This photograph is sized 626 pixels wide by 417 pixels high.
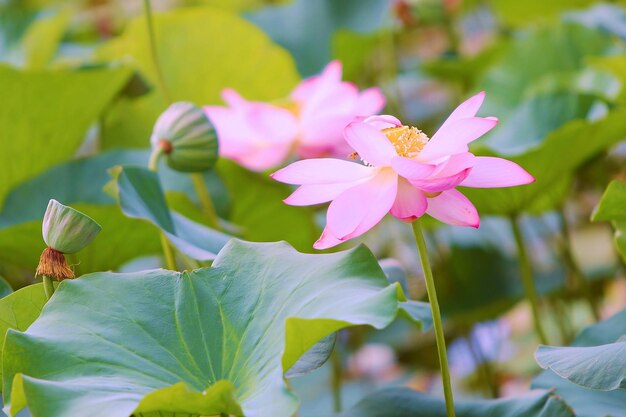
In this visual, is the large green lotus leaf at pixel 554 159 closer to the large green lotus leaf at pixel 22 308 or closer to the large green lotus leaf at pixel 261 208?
the large green lotus leaf at pixel 261 208

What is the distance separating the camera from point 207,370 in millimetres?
511

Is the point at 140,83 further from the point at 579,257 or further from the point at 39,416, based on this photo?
the point at 579,257

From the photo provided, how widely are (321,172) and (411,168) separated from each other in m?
0.06

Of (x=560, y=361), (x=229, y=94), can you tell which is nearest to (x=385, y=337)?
(x=229, y=94)

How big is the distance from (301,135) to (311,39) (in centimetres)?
55

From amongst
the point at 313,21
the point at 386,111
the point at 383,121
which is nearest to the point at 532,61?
the point at 386,111

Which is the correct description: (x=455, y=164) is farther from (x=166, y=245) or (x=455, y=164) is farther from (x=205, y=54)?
(x=205, y=54)

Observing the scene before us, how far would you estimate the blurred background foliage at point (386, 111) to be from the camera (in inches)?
34.3

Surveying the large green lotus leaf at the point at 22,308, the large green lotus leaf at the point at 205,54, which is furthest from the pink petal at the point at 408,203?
the large green lotus leaf at the point at 205,54

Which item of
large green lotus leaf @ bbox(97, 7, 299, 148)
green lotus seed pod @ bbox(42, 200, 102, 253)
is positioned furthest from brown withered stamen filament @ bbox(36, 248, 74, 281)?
large green lotus leaf @ bbox(97, 7, 299, 148)

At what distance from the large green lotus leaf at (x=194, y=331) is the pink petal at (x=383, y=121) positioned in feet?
0.26

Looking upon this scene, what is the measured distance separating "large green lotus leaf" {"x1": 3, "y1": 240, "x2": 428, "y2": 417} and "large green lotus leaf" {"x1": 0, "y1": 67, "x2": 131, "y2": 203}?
42 cm

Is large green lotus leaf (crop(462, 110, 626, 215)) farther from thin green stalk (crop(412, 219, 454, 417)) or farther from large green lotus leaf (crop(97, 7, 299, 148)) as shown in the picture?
large green lotus leaf (crop(97, 7, 299, 148))

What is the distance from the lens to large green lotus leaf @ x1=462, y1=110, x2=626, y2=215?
2.69 ft
